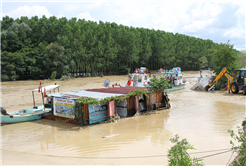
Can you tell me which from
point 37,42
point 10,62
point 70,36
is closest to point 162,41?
point 70,36

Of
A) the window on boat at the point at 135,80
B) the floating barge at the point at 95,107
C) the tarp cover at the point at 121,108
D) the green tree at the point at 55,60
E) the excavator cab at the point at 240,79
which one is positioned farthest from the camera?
the green tree at the point at 55,60

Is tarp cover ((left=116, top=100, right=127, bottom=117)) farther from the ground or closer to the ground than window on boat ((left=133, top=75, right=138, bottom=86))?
closer to the ground

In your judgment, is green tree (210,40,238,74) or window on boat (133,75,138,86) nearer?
window on boat (133,75,138,86)

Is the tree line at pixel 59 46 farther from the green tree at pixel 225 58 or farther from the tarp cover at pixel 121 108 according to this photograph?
the tarp cover at pixel 121 108

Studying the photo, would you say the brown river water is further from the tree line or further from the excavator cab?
the tree line

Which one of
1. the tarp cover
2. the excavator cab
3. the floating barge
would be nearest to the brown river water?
the floating barge

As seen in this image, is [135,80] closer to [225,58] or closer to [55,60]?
[225,58]

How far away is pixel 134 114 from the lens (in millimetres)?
16391

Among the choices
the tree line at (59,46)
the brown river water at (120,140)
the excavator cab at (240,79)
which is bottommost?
the brown river water at (120,140)

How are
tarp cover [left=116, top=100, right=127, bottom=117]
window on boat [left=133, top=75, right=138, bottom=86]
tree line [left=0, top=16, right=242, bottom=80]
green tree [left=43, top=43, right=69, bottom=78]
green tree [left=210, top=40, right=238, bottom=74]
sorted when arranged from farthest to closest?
green tree [left=43, top=43, right=69, bottom=78] → tree line [left=0, top=16, right=242, bottom=80] → green tree [left=210, top=40, right=238, bottom=74] → window on boat [left=133, top=75, right=138, bottom=86] → tarp cover [left=116, top=100, right=127, bottom=117]

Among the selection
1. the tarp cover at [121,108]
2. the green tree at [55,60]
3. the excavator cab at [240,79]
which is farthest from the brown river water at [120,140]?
the green tree at [55,60]

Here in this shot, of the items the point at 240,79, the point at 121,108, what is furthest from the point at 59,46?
the point at 240,79

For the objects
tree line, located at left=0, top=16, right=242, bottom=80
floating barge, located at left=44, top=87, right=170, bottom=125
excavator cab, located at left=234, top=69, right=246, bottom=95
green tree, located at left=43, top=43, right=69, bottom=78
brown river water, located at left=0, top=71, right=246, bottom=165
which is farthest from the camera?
green tree, located at left=43, top=43, right=69, bottom=78

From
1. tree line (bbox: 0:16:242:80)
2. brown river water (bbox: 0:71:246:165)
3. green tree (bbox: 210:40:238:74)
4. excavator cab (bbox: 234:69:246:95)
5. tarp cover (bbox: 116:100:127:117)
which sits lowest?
brown river water (bbox: 0:71:246:165)
